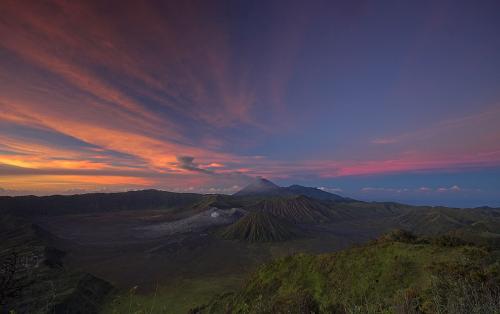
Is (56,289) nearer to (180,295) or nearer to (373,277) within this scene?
(180,295)

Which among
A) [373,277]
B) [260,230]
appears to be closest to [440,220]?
[260,230]

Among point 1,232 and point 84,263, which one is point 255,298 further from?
point 1,232

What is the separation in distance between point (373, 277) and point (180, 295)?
47.0 metres

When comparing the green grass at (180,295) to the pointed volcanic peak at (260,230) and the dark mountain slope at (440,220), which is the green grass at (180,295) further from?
the dark mountain slope at (440,220)

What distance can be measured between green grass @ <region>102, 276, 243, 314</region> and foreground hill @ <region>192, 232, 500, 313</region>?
58.1ft

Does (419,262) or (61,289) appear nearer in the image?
(419,262)

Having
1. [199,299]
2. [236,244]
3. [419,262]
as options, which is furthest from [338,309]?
[236,244]

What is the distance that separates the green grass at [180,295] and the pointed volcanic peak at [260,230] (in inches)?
2574

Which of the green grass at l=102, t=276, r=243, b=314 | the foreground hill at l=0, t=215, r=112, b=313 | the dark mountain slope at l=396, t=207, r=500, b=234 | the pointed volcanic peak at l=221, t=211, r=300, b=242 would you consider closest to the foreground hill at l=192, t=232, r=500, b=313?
the green grass at l=102, t=276, r=243, b=314

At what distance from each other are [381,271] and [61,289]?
54038mm

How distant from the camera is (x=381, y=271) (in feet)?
75.9

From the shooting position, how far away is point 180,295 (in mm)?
56938

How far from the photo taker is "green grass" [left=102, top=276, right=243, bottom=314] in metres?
46.1

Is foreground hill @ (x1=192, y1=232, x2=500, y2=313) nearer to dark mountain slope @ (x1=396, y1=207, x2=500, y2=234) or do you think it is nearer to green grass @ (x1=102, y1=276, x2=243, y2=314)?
A: green grass @ (x1=102, y1=276, x2=243, y2=314)
